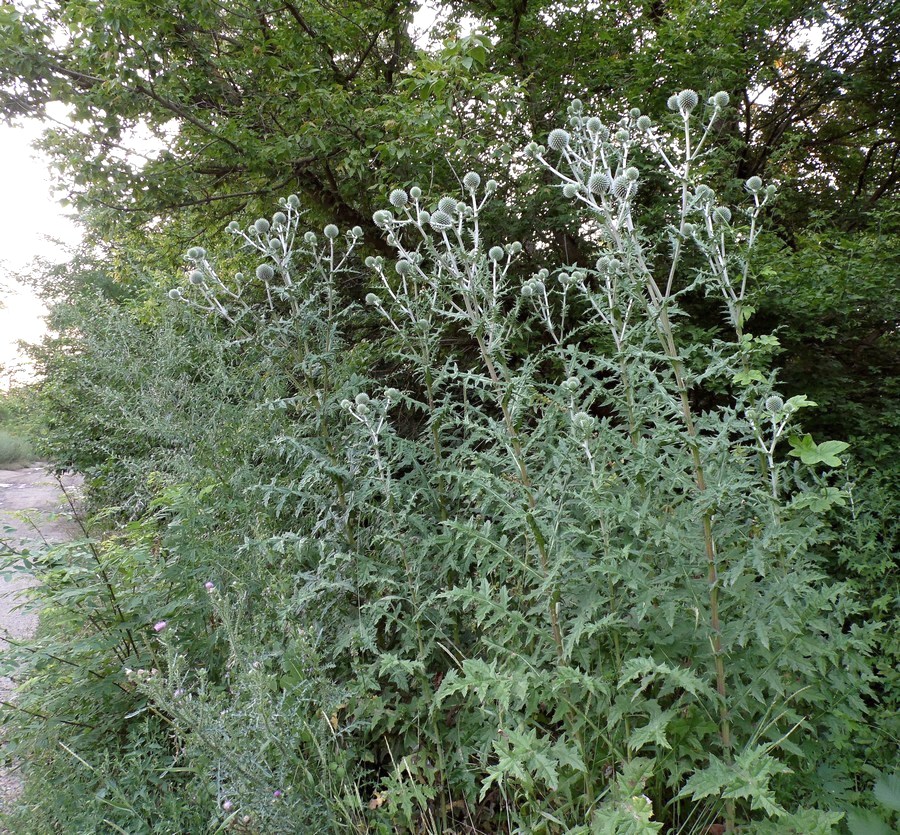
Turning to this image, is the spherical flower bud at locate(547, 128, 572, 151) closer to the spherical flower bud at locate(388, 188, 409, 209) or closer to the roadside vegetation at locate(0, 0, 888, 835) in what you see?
the roadside vegetation at locate(0, 0, 888, 835)

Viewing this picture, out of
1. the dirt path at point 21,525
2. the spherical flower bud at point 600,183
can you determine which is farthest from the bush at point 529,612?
the dirt path at point 21,525

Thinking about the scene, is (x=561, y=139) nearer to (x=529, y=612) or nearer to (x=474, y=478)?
(x=474, y=478)

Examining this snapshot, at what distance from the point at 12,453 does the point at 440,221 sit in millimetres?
14506

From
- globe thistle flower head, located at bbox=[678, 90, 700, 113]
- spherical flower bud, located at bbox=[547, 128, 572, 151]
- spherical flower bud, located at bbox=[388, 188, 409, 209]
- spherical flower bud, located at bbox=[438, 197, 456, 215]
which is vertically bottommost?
spherical flower bud, located at bbox=[438, 197, 456, 215]

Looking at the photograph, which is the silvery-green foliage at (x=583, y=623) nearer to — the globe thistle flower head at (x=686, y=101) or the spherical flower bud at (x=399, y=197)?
the globe thistle flower head at (x=686, y=101)

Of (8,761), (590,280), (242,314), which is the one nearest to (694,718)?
(242,314)

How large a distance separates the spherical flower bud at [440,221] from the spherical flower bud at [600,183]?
2.09 ft

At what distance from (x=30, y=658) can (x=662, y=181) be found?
5.21 metres

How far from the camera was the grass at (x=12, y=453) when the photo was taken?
43.0 ft

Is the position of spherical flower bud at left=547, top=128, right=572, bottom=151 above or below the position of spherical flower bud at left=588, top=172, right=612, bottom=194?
above

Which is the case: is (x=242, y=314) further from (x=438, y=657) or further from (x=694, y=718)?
(x=694, y=718)

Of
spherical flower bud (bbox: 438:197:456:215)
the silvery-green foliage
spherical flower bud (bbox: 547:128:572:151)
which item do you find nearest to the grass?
the silvery-green foliage

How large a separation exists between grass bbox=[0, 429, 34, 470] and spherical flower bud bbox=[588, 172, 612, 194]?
568 inches

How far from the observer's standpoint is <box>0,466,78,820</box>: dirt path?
9.89 feet
